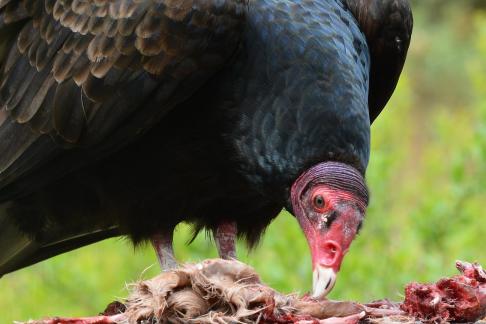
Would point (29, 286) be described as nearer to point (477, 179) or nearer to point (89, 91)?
point (477, 179)

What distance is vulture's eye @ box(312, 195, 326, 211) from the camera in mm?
4316

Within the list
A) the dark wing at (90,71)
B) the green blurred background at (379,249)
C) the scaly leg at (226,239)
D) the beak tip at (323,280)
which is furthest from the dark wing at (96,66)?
the green blurred background at (379,249)

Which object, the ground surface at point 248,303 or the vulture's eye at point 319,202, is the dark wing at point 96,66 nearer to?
the vulture's eye at point 319,202

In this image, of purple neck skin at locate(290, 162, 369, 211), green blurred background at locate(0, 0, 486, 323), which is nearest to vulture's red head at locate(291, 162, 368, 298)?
purple neck skin at locate(290, 162, 369, 211)

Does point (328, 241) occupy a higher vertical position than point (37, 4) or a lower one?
lower

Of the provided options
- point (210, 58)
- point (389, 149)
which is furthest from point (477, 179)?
point (210, 58)

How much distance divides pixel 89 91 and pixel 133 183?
1.57 feet

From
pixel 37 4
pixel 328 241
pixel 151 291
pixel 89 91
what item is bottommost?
pixel 151 291

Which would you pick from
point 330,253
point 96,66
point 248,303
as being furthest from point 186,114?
point 248,303

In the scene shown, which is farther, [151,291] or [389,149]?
[389,149]

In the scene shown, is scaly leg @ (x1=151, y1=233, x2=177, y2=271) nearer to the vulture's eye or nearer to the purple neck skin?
the purple neck skin

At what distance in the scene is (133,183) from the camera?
16.2 feet

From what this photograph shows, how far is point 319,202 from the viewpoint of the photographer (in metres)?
4.33

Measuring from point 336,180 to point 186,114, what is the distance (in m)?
0.87
